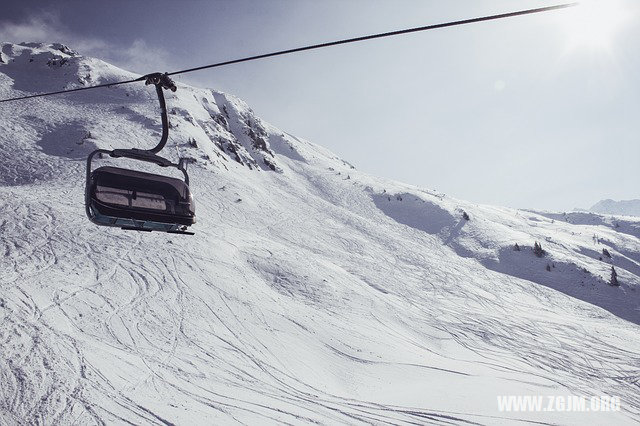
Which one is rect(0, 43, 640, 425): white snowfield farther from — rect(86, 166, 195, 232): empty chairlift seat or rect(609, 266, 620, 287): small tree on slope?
rect(86, 166, 195, 232): empty chairlift seat

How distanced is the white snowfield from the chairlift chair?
4.60 meters

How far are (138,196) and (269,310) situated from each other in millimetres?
8381

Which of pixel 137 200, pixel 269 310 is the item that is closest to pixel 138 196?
pixel 137 200

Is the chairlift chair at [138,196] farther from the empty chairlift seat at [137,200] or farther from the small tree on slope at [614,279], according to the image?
the small tree on slope at [614,279]

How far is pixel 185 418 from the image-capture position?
342 inches

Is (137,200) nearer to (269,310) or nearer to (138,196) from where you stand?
(138,196)

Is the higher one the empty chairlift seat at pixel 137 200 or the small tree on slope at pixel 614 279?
the small tree on slope at pixel 614 279

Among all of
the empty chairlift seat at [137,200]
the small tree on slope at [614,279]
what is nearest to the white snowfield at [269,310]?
the small tree on slope at [614,279]

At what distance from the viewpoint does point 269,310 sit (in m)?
15.9

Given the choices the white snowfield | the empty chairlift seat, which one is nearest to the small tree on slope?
the white snowfield

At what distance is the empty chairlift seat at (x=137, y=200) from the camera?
24.3ft

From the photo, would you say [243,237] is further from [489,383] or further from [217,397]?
[489,383]

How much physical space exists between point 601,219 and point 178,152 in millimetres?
80251

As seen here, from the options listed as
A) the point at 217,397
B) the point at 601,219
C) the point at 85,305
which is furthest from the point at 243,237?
the point at 601,219
